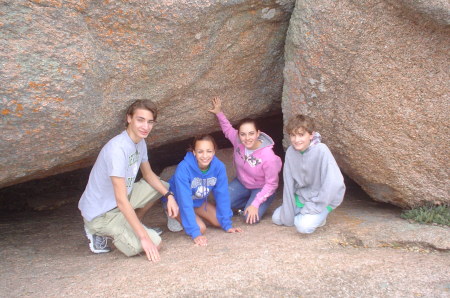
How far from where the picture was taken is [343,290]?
3.33m

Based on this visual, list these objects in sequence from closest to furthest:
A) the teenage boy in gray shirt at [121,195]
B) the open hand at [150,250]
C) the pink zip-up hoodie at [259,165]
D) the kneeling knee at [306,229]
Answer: the open hand at [150,250]
the teenage boy in gray shirt at [121,195]
the kneeling knee at [306,229]
the pink zip-up hoodie at [259,165]

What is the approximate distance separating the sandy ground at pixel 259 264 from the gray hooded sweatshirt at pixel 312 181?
0.25 metres

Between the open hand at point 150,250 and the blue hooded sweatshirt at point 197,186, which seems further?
the blue hooded sweatshirt at point 197,186

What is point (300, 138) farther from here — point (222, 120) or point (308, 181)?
point (222, 120)

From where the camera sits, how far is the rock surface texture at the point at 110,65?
3.55 meters

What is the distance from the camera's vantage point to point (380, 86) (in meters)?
4.27

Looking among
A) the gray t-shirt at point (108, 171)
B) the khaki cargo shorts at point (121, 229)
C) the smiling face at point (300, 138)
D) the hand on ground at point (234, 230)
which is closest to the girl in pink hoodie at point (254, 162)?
the hand on ground at point (234, 230)

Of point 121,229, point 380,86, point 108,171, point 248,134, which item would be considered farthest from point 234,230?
point 380,86

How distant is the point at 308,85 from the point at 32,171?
2955 millimetres

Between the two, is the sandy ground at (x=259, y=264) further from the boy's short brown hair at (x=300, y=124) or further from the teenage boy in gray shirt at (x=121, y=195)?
the boy's short brown hair at (x=300, y=124)

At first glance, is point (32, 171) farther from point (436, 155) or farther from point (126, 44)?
point (436, 155)

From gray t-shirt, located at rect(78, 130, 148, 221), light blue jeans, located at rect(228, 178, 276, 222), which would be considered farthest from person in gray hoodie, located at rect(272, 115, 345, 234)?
gray t-shirt, located at rect(78, 130, 148, 221)

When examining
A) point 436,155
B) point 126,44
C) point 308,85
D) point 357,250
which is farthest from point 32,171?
point 436,155

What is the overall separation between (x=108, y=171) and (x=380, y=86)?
2806 mm
